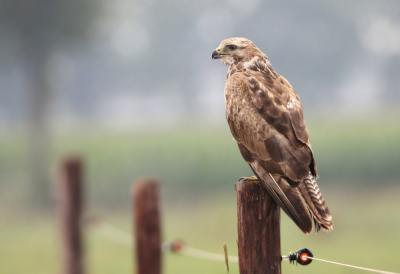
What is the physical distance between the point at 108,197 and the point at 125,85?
63.2 metres

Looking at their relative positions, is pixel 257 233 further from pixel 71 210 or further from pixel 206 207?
pixel 206 207

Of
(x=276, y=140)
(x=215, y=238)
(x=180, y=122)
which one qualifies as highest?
(x=180, y=122)

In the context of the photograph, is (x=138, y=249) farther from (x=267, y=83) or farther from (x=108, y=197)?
(x=108, y=197)

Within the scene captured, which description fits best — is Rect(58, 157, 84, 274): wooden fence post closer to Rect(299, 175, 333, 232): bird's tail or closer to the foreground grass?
Rect(299, 175, 333, 232): bird's tail

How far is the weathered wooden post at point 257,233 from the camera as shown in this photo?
3762 mm

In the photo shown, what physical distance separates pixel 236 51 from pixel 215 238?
14625 millimetres

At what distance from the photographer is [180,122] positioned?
247 feet

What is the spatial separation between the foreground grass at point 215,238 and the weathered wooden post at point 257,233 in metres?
8.51

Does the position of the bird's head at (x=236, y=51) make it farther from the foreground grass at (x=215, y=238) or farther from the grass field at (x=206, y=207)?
the grass field at (x=206, y=207)

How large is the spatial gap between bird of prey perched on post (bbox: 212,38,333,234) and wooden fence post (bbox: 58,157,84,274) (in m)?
2.94

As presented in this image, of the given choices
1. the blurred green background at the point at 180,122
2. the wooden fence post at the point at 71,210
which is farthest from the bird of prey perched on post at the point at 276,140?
the blurred green background at the point at 180,122

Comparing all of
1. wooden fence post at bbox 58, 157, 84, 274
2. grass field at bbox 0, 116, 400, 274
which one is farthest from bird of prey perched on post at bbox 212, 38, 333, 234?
grass field at bbox 0, 116, 400, 274

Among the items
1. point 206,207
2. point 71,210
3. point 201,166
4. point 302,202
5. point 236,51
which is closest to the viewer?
point 302,202

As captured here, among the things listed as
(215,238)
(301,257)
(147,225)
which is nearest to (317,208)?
(301,257)
